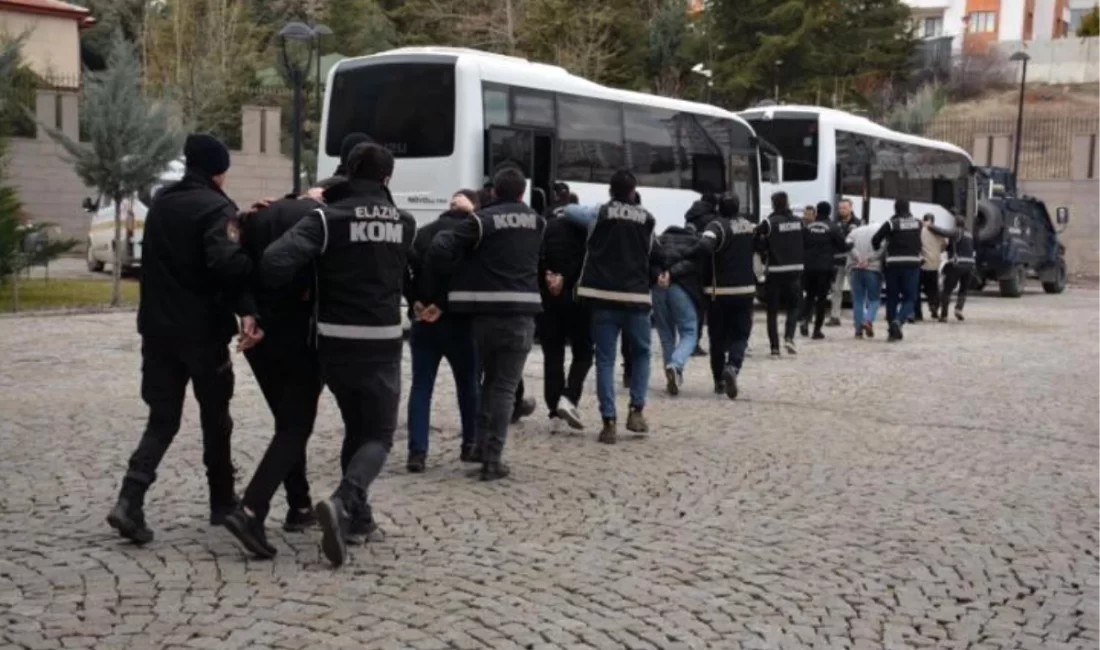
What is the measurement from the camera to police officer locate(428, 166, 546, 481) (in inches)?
305

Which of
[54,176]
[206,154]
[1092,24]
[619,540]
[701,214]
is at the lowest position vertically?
[619,540]

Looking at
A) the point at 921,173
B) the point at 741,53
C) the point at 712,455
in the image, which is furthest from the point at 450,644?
the point at 741,53

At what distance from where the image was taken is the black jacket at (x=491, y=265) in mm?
7703

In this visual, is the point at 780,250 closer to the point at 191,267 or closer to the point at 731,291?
the point at 731,291

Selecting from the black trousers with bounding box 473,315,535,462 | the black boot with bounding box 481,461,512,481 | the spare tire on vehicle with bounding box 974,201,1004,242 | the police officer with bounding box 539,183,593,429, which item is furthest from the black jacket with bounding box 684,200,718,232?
the spare tire on vehicle with bounding box 974,201,1004,242

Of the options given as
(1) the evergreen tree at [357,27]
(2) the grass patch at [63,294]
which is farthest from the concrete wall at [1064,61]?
(2) the grass patch at [63,294]

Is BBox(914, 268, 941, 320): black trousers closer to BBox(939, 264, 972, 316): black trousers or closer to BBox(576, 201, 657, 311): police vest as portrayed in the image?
BBox(939, 264, 972, 316): black trousers

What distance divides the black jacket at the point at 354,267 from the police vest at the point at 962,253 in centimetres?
1690

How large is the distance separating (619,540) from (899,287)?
12101 mm

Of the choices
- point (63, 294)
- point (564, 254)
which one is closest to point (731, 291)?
point (564, 254)

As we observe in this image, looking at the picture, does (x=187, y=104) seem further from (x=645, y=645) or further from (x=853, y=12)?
(x=645, y=645)

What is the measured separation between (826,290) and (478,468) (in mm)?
10232

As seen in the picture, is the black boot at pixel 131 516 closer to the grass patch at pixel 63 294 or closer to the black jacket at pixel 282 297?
the black jacket at pixel 282 297

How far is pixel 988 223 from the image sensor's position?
1155 inches
